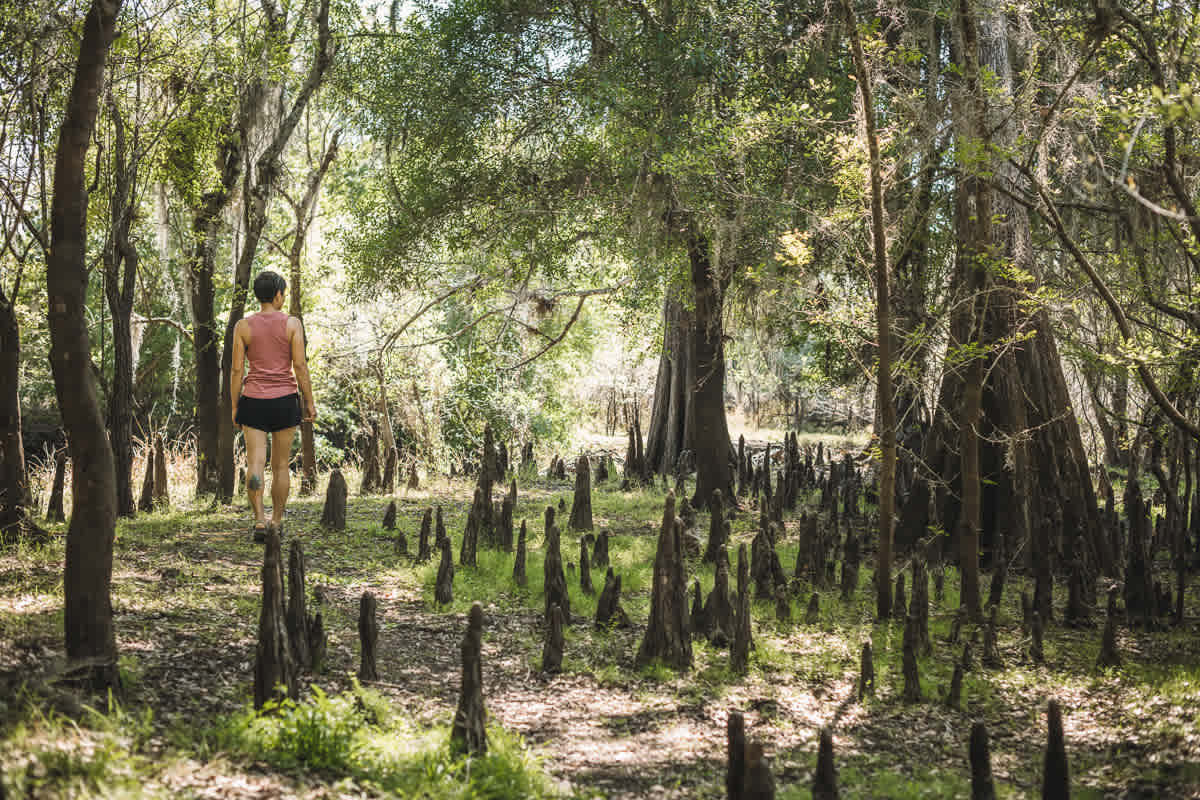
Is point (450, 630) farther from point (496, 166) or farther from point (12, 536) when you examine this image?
point (496, 166)

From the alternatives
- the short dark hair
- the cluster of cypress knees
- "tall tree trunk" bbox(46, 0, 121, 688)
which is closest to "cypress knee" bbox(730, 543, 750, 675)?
the cluster of cypress knees

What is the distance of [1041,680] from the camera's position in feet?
17.8

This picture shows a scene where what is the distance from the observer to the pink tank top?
6.48 m

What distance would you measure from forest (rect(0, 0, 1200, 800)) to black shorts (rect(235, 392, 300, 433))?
0.09ft

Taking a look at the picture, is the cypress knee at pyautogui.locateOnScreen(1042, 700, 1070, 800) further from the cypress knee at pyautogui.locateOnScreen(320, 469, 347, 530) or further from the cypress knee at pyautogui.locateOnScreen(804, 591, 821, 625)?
the cypress knee at pyautogui.locateOnScreen(320, 469, 347, 530)

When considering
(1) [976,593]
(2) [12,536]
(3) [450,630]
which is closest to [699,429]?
(1) [976,593]

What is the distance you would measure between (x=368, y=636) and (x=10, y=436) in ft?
13.1

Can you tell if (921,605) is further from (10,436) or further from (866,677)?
(10,436)

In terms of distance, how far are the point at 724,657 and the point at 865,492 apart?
→ 6978 millimetres

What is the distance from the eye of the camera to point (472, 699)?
3.68m

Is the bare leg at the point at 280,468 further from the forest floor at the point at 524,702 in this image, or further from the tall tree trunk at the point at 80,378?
the tall tree trunk at the point at 80,378

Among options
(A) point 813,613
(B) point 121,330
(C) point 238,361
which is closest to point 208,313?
(B) point 121,330

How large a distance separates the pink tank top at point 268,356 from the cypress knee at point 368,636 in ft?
8.81

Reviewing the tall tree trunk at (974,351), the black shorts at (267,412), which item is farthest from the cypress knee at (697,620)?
the black shorts at (267,412)
